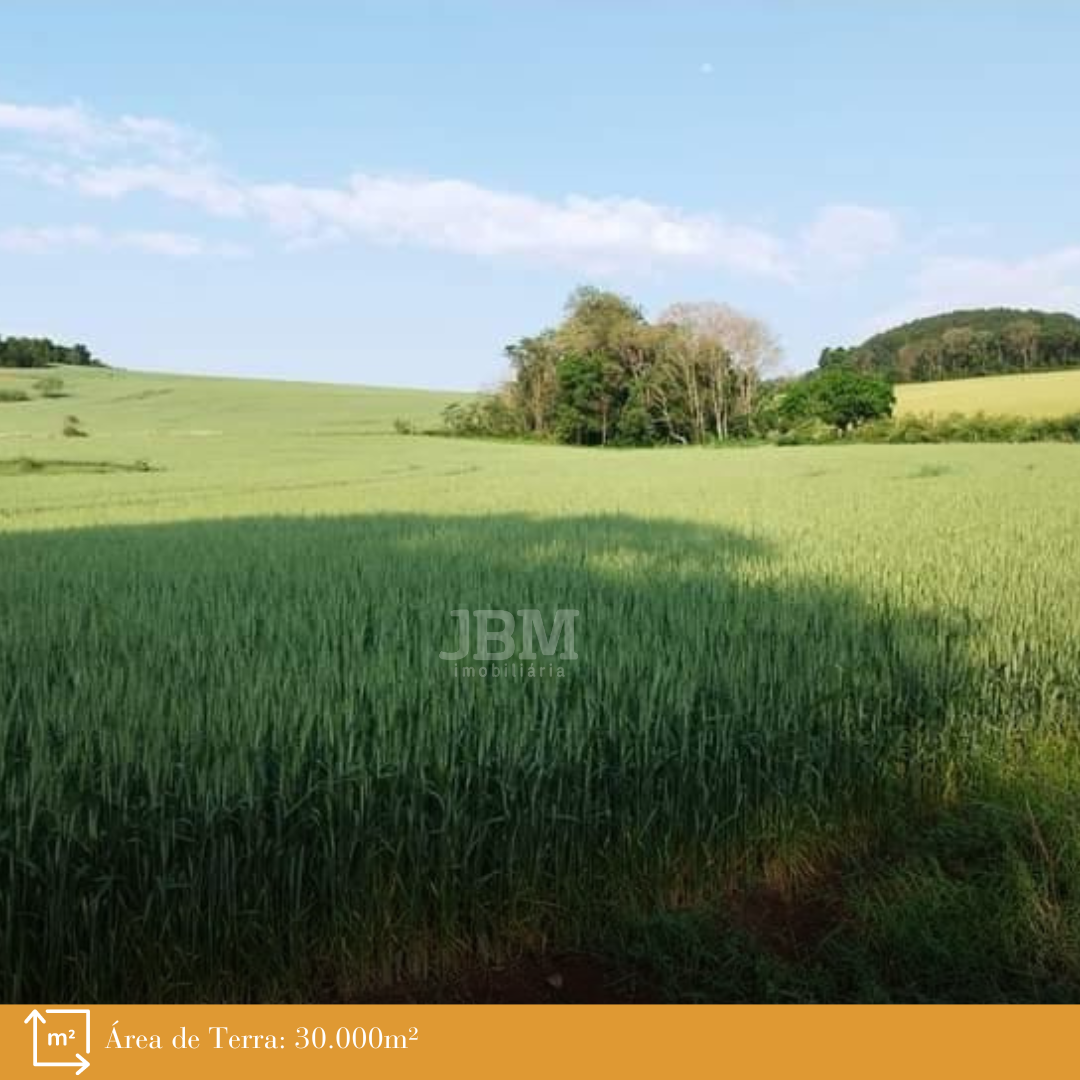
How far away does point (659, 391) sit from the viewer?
2505 inches

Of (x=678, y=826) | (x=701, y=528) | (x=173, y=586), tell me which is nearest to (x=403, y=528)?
(x=701, y=528)

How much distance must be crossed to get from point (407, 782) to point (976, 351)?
299 ft

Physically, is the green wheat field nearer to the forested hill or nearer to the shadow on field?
the shadow on field

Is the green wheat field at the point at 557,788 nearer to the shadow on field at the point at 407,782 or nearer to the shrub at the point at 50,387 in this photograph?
the shadow on field at the point at 407,782

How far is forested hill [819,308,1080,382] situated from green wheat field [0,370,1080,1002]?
77.1 metres

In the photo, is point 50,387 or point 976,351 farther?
point 976,351

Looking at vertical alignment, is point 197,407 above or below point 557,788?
above

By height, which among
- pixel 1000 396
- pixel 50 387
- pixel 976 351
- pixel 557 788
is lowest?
pixel 557 788

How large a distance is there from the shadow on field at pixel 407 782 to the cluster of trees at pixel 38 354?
83657mm

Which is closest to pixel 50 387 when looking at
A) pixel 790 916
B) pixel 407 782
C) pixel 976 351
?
pixel 407 782

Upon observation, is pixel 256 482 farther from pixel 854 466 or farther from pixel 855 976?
pixel 855 976

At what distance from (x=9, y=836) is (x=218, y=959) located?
689mm

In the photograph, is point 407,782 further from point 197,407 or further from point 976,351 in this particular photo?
point 976,351

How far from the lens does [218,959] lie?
289 cm
